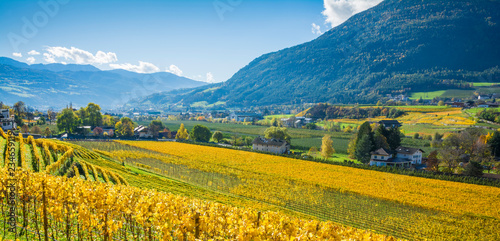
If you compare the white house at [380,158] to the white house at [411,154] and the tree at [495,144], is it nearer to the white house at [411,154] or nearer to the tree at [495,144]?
the white house at [411,154]

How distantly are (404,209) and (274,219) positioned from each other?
2313 cm

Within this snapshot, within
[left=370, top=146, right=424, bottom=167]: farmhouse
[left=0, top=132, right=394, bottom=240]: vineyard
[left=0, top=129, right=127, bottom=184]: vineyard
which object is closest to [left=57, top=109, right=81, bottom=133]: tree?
[left=0, top=129, right=127, bottom=184]: vineyard

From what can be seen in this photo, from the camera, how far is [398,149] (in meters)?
52.4


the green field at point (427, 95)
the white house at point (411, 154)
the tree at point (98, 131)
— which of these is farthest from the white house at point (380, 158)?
the green field at point (427, 95)

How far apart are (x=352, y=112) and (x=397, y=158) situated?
8253 centimetres

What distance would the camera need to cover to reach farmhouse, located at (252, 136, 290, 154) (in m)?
60.9

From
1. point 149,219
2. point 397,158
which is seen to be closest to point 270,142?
point 397,158

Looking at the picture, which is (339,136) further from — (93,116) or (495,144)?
(93,116)

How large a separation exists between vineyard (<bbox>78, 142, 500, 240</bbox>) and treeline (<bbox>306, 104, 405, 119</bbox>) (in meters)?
85.2

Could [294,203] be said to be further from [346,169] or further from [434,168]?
[434,168]

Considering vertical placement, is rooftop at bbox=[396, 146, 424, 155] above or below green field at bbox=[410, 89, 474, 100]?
below

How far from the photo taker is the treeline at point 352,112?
376 feet

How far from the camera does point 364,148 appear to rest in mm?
51219

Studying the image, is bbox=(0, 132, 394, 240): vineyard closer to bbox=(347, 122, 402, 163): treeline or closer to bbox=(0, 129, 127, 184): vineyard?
bbox=(0, 129, 127, 184): vineyard
